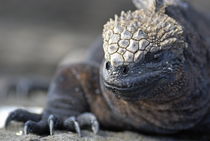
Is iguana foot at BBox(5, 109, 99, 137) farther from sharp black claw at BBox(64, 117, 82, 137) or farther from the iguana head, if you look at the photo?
the iguana head

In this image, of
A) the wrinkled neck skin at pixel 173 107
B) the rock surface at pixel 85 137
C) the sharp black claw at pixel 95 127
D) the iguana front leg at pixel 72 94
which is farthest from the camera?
the iguana front leg at pixel 72 94

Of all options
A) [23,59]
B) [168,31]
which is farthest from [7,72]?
[168,31]

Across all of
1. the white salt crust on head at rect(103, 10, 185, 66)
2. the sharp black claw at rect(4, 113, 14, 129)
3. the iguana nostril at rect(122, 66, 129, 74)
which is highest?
the white salt crust on head at rect(103, 10, 185, 66)

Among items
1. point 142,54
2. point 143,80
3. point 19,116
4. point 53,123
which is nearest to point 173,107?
point 143,80

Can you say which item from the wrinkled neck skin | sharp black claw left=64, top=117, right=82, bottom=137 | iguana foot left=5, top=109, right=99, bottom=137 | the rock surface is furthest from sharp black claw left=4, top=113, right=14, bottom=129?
the wrinkled neck skin

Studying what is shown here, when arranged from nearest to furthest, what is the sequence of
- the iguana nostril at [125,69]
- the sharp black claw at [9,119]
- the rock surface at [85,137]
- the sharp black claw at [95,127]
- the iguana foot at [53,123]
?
the iguana nostril at [125,69]
the rock surface at [85,137]
the iguana foot at [53,123]
the sharp black claw at [95,127]
the sharp black claw at [9,119]

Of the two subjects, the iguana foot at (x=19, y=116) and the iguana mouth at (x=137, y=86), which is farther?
the iguana foot at (x=19, y=116)

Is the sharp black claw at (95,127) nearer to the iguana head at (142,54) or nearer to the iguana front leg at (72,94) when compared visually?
the iguana front leg at (72,94)

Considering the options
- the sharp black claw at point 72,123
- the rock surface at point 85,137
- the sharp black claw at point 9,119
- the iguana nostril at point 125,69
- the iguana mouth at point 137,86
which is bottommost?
the rock surface at point 85,137

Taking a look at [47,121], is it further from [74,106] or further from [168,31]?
[168,31]

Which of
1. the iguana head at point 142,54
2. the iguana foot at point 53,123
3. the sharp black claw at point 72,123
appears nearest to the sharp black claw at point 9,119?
the iguana foot at point 53,123
